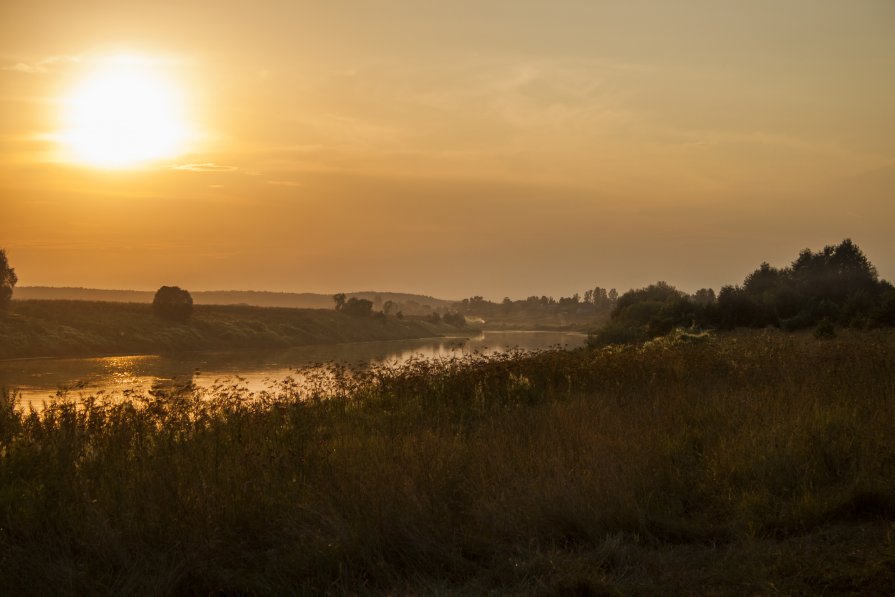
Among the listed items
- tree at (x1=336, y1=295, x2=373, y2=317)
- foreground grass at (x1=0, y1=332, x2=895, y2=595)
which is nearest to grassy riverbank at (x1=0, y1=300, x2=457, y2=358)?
tree at (x1=336, y1=295, x2=373, y2=317)

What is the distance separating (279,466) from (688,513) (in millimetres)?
3836

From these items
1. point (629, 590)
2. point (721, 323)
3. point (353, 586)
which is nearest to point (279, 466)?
point (353, 586)

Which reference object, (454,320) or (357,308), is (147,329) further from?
(454,320)

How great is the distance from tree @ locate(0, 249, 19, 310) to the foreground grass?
139 feet

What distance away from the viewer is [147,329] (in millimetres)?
50344

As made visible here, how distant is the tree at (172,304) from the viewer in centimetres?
5423

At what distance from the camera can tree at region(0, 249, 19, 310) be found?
4484 centimetres

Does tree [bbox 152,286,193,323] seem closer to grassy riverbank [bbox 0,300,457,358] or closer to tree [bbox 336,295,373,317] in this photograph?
grassy riverbank [bbox 0,300,457,358]

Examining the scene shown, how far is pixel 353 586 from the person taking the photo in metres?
5.07

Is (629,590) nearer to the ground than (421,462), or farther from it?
nearer to the ground

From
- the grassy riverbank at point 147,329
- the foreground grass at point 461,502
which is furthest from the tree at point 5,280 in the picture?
the foreground grass at point 461,502

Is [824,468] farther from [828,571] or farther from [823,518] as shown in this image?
[828,571]

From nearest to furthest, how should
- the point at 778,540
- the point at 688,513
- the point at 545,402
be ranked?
1. the point at 778,540
2. the point at 688,513
3. the point at 545,402

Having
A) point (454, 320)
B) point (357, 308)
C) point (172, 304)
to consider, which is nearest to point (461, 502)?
point (172, 304)
